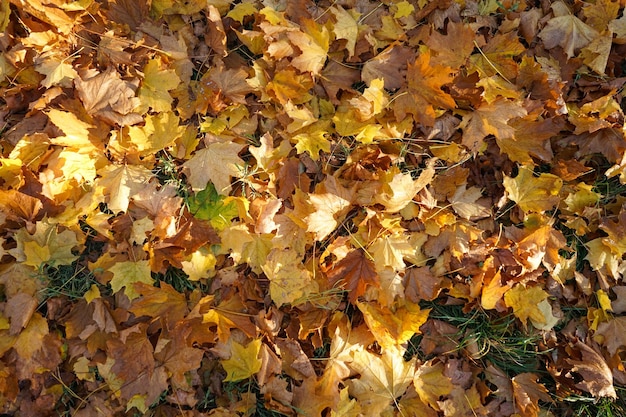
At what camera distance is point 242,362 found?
1.80 m

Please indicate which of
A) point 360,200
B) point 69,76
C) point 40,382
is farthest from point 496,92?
point 40,382

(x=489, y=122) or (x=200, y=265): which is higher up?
(x=489, y=122)

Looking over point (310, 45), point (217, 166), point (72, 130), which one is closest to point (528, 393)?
point (217, 166)

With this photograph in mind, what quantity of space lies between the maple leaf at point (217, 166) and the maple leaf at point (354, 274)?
526 mm

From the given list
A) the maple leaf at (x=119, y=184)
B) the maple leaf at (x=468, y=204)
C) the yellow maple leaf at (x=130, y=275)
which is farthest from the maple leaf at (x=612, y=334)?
the maple leaf at (x=119, y=184)

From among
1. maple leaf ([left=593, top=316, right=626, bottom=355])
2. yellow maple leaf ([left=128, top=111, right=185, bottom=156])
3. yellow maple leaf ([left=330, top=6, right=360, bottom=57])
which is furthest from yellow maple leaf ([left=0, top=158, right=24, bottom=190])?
maple leaf ([left=593, top=316, right=626, bottom=355])

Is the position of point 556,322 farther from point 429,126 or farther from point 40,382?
point 40,382

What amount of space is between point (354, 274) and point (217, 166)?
2.17 feet

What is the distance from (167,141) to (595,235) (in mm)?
1783

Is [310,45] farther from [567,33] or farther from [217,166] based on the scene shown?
[567,33]

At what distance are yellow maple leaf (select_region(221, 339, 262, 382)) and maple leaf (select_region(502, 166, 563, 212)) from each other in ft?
3.82

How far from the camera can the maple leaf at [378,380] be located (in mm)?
1827

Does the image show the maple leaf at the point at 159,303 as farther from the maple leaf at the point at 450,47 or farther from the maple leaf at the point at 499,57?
the maple leaf at the point at 499,57

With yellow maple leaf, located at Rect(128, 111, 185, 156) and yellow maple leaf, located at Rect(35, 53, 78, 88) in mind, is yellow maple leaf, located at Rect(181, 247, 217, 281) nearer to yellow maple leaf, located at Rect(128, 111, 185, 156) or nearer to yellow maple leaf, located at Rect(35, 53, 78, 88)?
yellow maple leaf, located at Rect(128, 111, 185, 156)
